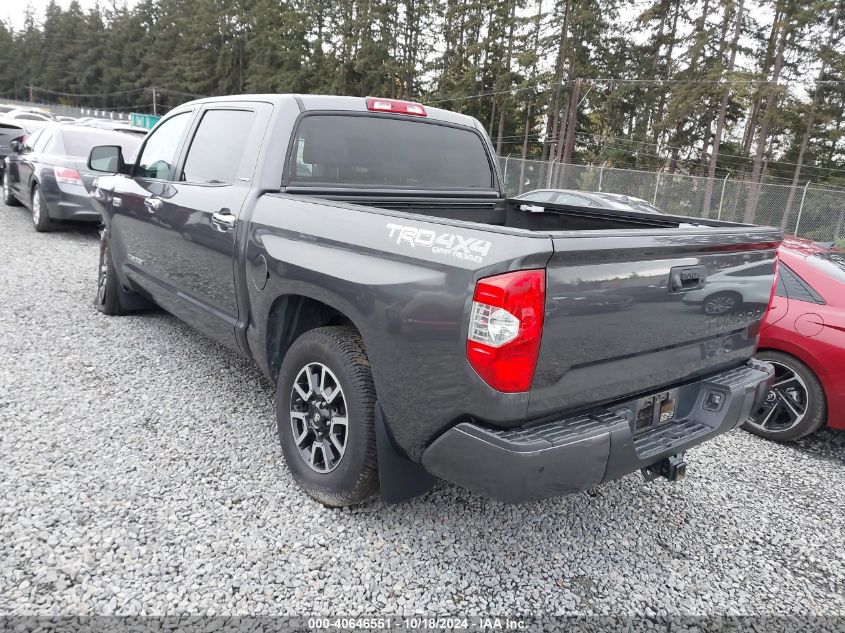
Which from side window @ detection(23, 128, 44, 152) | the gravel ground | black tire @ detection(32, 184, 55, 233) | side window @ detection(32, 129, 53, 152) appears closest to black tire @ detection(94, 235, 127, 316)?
the gravel ground

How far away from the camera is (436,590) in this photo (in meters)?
2.39

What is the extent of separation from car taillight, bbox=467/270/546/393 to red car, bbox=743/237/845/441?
2740mm

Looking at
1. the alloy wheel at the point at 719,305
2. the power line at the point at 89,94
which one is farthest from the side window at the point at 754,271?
the power line at the point at 89,94

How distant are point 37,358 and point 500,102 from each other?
1589 inches

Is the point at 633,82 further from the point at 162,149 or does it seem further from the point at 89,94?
the point at 89,94

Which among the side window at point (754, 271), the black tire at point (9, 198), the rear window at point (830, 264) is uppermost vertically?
the side window at point (754, 271)

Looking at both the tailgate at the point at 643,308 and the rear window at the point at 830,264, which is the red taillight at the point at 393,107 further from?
the rear window at the point at 830,264

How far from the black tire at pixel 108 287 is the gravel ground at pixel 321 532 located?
5.03ft

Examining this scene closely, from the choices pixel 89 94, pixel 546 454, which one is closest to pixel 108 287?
pixel 546 454

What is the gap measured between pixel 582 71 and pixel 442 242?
38.4m

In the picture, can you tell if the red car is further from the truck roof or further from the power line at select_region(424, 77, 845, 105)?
the power line at select_region(424, 77, 845, 105)

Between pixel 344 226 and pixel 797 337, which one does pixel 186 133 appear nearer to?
pixel 344 226

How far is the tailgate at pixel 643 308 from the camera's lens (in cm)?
207

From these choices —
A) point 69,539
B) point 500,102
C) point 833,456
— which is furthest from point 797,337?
point 500,102
